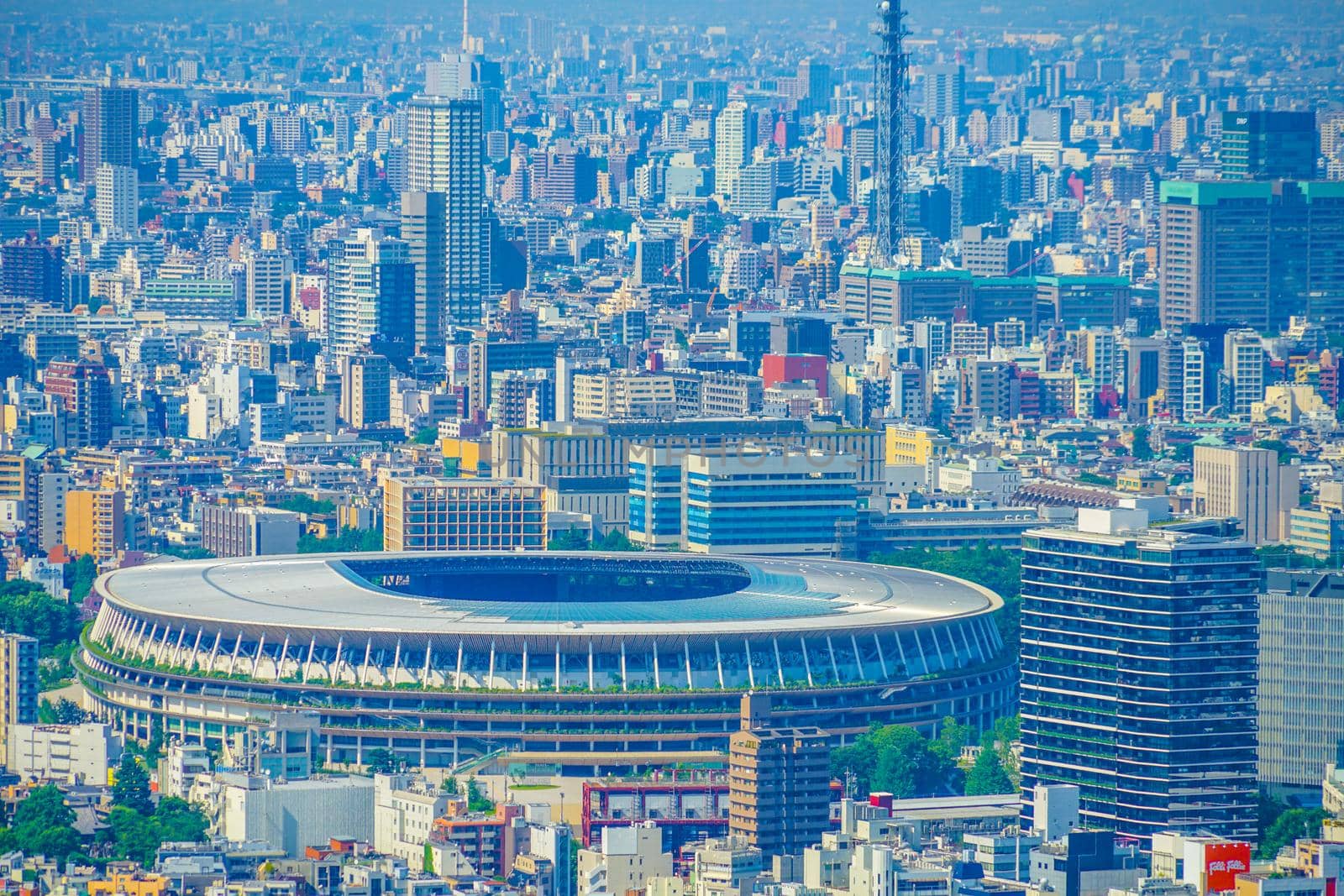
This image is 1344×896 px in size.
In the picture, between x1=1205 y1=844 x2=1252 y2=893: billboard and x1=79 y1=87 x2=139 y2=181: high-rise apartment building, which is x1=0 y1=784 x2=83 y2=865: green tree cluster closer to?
x1=1205 y1=844 x2=1252 y2=893: billboard

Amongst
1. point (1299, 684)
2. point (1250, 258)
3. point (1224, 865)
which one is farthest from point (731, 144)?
point (1224, 865)

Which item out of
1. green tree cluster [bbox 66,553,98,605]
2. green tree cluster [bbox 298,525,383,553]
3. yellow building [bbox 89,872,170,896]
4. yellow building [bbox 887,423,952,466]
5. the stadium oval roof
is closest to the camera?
yellow building [bbox 89,872,170,896]

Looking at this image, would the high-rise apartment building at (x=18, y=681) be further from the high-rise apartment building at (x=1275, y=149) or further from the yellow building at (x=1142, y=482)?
the high-rise apartment building at (x=1275, y=149)

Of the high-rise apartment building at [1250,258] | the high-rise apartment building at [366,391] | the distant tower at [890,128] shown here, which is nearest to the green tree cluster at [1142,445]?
the high-rise apartment building at [366,391]

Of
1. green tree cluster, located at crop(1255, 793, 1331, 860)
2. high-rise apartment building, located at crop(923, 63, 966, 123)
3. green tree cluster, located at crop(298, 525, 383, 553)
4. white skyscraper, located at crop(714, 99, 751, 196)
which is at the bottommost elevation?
green tree cluster, located at crop(1255, 793, 1331, 860)

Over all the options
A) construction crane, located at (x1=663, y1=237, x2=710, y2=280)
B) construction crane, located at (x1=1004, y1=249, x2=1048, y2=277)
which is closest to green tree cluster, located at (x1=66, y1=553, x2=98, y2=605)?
construction crane, located at (x1=1004, y1=249, x2=1048, y2=277)

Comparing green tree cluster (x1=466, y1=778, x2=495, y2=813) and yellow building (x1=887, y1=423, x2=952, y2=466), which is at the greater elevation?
yellow building (x1=887, y1=423, x2=952, y2=466)
